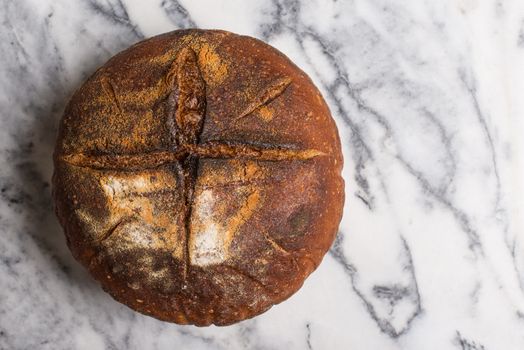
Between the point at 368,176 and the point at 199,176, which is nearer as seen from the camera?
the point at 199,176

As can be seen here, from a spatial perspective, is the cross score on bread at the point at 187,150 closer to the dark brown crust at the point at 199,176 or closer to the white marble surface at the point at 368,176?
the dark brown crust at the point at 199,176

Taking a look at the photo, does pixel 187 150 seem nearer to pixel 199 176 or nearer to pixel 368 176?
pixel 199 176

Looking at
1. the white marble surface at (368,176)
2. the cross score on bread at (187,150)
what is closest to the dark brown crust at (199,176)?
the cross score on bread at (187,150)

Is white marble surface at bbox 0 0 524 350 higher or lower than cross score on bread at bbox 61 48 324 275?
lower

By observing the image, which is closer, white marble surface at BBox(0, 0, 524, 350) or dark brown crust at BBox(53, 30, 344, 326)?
dark brown crust at BBox(53, 30, 344, 326)

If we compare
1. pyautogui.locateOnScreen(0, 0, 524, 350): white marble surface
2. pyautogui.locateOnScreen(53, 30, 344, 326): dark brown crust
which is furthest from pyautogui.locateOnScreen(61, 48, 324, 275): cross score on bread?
pyautogui.locateOnScreen(0, 0, 524, 350): white marble surface

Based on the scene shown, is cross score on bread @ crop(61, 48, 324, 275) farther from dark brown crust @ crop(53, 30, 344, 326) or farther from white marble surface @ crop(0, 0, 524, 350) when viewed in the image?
white marble surface @ crop(0, 0, 524, 350)

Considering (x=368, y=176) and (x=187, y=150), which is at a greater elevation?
(x=187, y=150)

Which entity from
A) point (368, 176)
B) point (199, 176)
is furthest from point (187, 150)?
point (368, 176)
